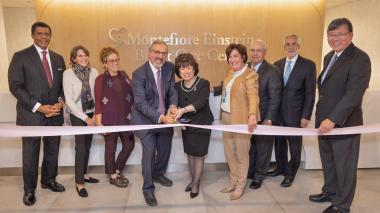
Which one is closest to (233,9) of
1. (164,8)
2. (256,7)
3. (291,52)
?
(256,7)

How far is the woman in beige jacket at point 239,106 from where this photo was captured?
8.92ft

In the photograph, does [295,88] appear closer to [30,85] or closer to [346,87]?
[346,87]

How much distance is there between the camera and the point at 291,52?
315cm

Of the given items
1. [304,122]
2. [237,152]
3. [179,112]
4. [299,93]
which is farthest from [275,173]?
[179,112]

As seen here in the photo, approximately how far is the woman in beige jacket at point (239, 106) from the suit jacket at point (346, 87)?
60cm

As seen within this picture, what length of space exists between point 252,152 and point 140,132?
1.39m

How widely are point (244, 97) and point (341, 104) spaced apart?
826 mm

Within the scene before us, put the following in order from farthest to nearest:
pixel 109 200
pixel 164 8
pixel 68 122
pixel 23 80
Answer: pixel 164 8
pixel 68 122
pixel 109 200
pixel 23 80

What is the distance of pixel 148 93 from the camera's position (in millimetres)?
2809

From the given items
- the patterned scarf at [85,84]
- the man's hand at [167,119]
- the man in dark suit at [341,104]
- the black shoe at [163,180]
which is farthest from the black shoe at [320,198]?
the patterned scarf at [85,84]

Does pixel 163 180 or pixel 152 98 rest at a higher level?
pixel 152 98

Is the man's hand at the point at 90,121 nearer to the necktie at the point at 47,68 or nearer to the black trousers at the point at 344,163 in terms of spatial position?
the necktie at the point at 47,68

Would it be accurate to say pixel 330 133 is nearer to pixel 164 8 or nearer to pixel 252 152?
pixel 252 152

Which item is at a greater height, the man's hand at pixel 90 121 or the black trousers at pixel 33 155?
the man's hand at pixel 90 121
